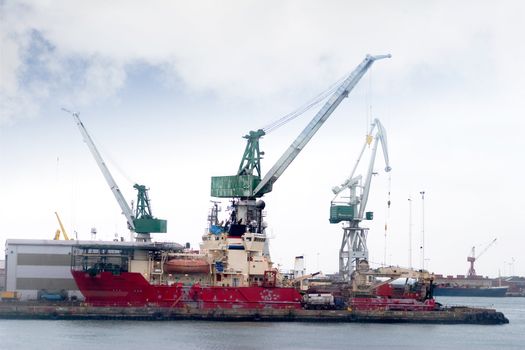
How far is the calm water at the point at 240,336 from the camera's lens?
65750mm

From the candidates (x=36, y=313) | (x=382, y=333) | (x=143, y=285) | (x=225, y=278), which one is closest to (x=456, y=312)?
(x=382, y=333)

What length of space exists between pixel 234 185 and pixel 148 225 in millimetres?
14768

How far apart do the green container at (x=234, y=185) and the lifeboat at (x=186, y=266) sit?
1237cm

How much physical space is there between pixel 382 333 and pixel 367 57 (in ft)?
122

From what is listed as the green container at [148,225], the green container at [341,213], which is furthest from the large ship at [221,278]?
the green container at [341,213]

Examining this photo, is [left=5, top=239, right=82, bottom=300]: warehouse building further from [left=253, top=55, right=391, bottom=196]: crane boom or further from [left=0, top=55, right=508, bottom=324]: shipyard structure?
[left=253, top=55, right=391, bottom=196]: crane boom

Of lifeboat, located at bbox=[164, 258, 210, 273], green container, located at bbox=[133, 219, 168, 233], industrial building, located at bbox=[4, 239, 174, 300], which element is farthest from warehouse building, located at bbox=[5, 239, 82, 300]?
green container, located at bbox=[133, 219, 168, 233]

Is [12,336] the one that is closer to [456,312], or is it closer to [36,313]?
[36,313]

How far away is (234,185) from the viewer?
96812mm

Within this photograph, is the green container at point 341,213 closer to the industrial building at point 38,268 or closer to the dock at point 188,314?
the dock at point 188,314

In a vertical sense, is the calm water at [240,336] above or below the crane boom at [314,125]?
below

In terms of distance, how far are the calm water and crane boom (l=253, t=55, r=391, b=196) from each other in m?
20.5

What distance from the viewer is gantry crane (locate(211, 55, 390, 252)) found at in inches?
3688

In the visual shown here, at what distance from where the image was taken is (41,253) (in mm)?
90750
